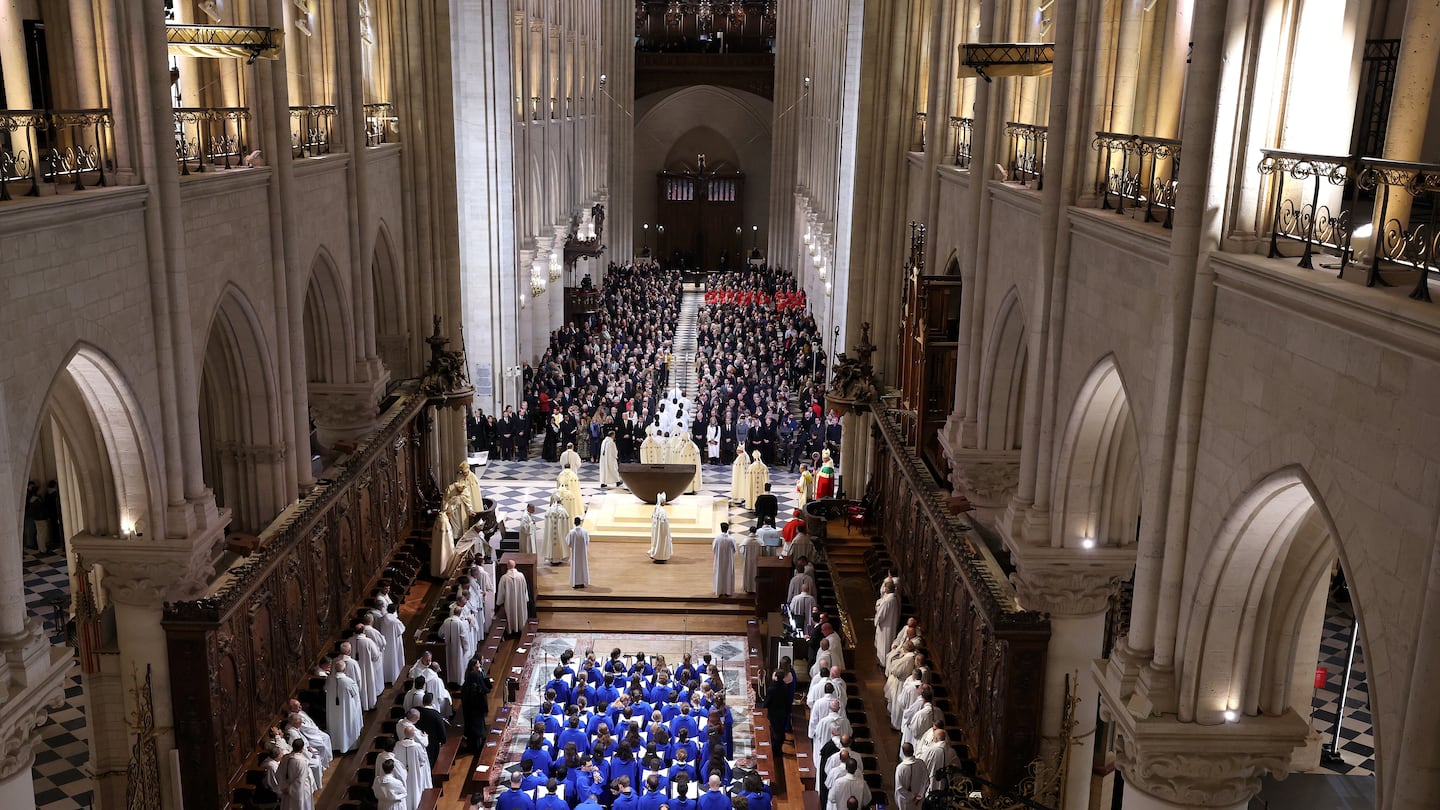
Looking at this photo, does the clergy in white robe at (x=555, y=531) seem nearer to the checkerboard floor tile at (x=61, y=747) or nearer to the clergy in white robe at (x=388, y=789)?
the checkerboard floor tile at (x=61, y=747)

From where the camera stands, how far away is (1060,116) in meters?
11.2

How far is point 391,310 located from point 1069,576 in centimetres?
1346

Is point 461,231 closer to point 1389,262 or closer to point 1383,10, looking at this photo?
point 1383,10

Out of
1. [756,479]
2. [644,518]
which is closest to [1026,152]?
[756,479]

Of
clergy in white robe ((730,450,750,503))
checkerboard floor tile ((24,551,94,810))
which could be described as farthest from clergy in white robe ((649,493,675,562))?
checkerboard floor tile ((24,551,94,810))

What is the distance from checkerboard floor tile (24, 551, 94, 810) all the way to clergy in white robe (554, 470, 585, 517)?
769cm

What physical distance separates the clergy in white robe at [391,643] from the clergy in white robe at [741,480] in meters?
8.96

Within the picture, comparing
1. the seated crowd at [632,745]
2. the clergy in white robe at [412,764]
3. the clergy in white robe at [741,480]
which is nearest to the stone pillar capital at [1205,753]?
the seated crowd at [632,745]

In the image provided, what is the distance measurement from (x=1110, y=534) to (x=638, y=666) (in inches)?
240

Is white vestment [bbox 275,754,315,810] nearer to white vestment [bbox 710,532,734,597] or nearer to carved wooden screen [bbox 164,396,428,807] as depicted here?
carved wooden screen [bbox 164,396,428,807]

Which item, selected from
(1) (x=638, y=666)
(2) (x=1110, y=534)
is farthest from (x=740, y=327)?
(2) (x=1110, y=534)

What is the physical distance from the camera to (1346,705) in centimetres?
1675

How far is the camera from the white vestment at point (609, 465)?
82.1 feet

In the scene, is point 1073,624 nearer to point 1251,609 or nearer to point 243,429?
point 1251,609
